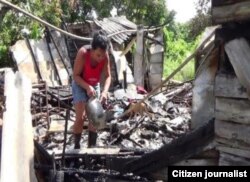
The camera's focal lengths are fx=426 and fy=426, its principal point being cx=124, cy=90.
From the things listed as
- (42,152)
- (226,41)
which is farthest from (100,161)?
(226,41)

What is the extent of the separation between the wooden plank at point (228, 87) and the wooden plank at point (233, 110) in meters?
0.04

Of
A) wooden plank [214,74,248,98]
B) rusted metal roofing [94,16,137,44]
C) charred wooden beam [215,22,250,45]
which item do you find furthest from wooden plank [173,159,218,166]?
rusted metal roofing [94,16,137,44]

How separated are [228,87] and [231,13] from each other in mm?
488

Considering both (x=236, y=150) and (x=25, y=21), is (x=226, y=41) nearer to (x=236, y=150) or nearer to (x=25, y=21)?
(x=236, y=150)

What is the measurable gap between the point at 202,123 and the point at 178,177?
46 cm

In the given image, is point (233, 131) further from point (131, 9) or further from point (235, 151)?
point (131, 9)

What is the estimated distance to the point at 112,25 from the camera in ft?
52.5

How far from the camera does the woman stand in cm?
503

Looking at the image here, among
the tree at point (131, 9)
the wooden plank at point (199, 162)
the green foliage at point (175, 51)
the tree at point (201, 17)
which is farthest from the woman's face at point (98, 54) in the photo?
the tree at point (201, 17)

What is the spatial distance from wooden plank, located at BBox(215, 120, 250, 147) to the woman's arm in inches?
94.2

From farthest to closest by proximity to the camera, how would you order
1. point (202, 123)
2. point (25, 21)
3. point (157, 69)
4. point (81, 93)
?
point (157, 69) → point (25, 21) → point (81, 93) → point (202, 123)

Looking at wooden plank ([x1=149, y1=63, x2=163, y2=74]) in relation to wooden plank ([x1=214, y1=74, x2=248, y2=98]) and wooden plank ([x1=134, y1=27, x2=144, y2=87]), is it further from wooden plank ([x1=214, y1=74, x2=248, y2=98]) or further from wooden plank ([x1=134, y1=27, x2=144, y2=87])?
wooden plank ([x1=214, y1=74, x2=248, y2=98])

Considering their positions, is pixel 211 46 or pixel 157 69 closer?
pixel 211 46

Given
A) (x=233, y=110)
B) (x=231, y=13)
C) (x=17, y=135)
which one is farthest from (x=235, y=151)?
(x=17, y=135)
